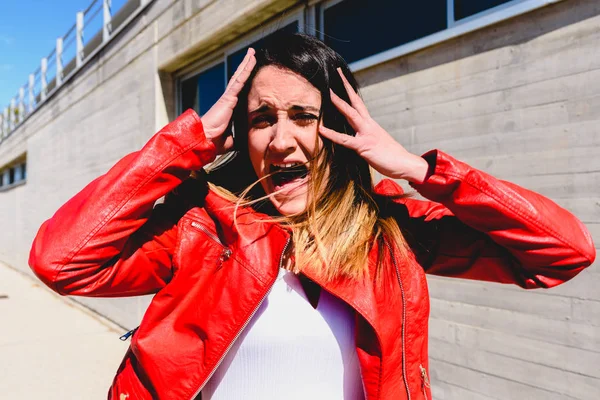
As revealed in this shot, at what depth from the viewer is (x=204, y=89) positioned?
5.48 metres

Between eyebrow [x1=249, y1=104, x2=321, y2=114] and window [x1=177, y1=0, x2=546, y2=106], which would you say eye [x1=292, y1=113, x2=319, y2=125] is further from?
window [x1=177, y1=0, x2=546, y2=106]

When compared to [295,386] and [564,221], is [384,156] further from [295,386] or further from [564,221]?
[295,386]

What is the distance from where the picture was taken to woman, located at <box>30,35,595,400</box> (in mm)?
1383

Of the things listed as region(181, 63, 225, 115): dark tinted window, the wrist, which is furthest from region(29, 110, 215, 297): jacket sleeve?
region(181, 63, 225, 115): dark tinted window

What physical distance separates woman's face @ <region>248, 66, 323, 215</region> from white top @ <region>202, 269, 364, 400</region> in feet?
1.12

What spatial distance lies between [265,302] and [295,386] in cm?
26

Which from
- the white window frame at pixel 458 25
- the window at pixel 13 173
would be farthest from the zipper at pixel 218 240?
the window at pixel 13 173

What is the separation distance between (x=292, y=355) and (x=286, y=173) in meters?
0.60

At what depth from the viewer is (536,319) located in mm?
2389

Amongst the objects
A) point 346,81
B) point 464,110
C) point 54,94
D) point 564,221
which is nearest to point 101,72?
point 54,94

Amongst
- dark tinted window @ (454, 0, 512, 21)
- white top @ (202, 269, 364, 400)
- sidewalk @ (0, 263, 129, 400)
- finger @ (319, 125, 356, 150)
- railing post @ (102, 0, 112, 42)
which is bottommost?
sidewalk @ (0, 263, 129, 400)

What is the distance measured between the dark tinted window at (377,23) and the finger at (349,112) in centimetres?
167

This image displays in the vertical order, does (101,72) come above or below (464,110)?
above

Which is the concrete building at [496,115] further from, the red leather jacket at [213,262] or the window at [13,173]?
the window at [13,173]
